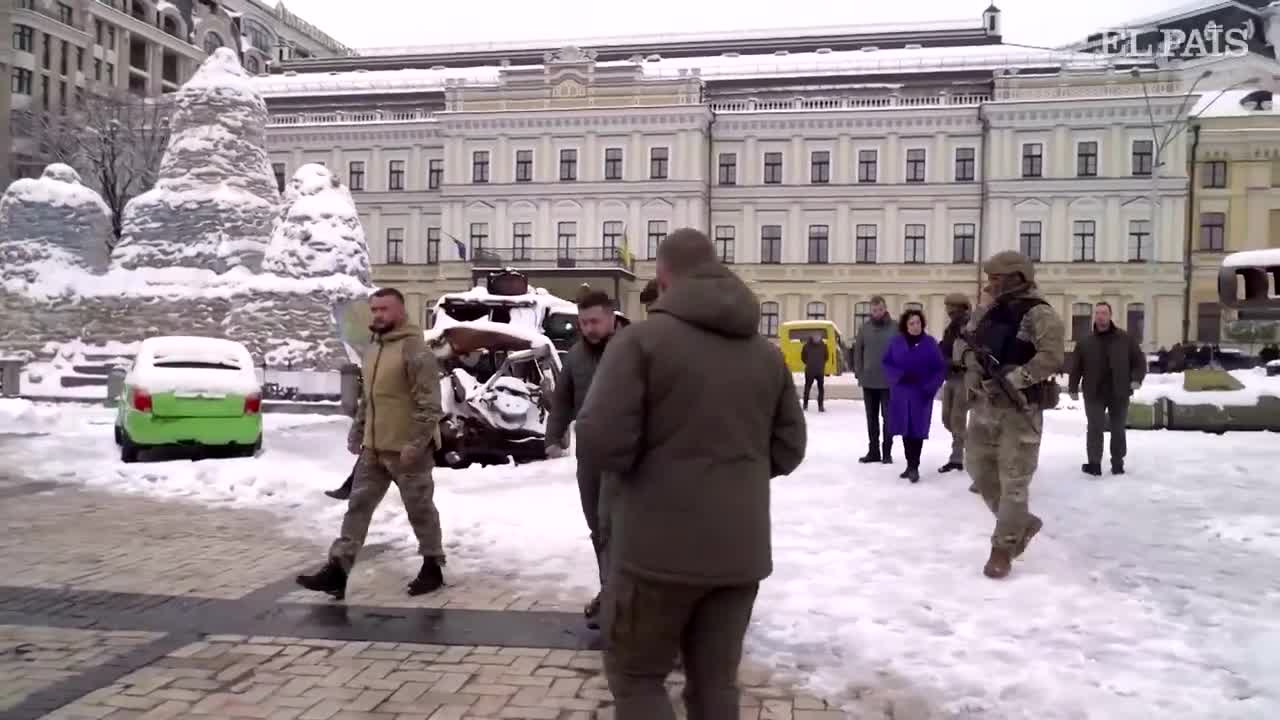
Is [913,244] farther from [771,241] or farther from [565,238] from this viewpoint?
[565,238]

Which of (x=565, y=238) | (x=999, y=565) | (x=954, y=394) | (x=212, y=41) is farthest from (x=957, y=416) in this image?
(x=212, y=41)

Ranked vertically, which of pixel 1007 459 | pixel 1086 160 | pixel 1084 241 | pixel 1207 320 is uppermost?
pixel 1086 160

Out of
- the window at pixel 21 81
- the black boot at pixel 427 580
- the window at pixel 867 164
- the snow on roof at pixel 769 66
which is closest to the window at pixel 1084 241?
the snow on roof at pixel 769 66

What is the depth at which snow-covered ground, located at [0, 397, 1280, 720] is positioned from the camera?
4.90m

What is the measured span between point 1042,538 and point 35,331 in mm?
24257

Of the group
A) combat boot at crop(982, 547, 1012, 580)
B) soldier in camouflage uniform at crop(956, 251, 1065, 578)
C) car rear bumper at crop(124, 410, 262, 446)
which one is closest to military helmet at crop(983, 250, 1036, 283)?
soldier in camouflage uniform at crop(956, 251, 1065, 578)

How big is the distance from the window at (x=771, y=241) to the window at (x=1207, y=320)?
64.7 ft

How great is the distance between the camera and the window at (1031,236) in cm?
5097

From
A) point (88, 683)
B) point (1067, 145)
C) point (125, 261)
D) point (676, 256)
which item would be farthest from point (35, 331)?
point (1067, 145)

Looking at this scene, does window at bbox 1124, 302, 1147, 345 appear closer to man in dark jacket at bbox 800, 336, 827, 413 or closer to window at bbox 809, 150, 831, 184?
window at bbox 809, 150, 831, 184

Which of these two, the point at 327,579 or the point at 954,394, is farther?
the point at 954,394

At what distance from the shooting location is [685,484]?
10.4 ft

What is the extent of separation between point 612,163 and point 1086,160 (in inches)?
896

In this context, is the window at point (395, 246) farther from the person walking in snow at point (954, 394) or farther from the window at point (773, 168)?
the person walking in snow at point (954, 394)
